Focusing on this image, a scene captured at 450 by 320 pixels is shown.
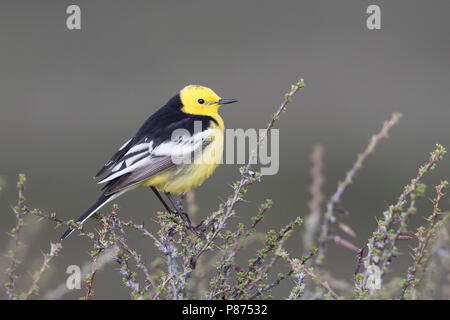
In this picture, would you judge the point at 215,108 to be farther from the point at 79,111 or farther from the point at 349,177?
the point at 79,111

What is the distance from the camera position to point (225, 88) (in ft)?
48.9

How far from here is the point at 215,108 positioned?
17.8ft

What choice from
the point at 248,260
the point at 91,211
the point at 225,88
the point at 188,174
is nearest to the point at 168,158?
the point at 188,174

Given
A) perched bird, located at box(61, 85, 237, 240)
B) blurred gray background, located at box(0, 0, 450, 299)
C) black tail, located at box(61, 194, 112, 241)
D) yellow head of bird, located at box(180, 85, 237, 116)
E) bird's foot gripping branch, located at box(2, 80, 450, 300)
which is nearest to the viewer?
bird's foot gripping branch, located at box(2, 80, 450, 300)

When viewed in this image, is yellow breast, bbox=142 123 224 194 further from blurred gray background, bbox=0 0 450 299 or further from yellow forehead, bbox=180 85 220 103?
blurred gray background, bbox=0 0 450 299

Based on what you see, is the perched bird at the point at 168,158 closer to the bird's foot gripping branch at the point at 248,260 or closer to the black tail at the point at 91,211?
the black tail at the point at 91,211

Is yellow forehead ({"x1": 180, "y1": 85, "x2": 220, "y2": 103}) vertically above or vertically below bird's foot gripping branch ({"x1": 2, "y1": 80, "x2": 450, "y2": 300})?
above

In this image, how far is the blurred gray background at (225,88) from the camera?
11.8 meters

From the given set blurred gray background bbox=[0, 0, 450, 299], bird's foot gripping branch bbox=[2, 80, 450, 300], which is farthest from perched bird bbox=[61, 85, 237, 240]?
blurred gray background bbox=[0, 0, 450, 299]

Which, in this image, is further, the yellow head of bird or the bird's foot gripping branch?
the yellow head of bird

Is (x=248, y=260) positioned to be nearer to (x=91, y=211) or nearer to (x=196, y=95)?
(x=91, y=211)

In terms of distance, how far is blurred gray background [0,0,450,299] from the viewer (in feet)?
38.7

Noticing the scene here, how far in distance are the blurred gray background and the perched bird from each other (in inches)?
206

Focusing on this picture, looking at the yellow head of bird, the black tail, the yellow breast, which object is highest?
the yellow head of bird
